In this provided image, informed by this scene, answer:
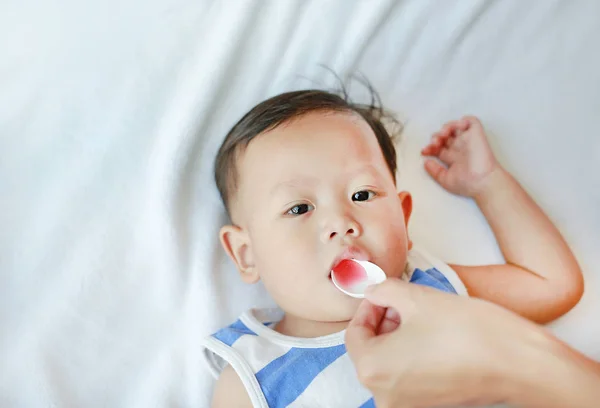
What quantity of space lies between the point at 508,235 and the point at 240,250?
20.1 inches

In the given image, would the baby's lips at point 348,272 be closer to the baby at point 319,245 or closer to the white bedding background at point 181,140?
the baby at point 319,245

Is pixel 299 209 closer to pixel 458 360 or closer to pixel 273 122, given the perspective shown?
pixel 273 122

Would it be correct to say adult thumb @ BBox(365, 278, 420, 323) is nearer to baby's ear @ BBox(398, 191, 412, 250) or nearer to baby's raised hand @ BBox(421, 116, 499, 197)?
baby's ear @ BBox(398, 191, 412, 250)

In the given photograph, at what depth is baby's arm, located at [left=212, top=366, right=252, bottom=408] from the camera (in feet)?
3.26

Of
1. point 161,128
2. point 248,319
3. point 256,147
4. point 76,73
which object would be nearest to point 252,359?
point 248,319

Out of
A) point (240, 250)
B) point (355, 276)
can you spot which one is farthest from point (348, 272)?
point (240, 250)

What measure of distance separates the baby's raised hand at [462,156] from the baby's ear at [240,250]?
43 cm

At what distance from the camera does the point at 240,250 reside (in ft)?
3.52

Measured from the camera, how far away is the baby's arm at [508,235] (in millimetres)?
1090

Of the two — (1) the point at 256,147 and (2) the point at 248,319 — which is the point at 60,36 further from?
(2) the point at 248,319

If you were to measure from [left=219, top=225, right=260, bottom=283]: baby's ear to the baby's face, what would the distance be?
0.02m

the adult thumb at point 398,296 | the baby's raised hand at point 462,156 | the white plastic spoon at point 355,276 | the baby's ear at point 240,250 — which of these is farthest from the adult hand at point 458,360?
the baby's raised hand at point 462,156

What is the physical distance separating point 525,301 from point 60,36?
977 mm

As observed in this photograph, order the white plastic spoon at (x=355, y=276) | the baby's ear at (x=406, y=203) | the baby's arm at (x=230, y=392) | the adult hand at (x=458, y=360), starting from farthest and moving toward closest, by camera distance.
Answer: the baby's ear at (x=406, y=203) → the baby's arm at (x=230, y=392) → the white plastic spoon at (x=355, y=276) → the adult hand at (x=458, y=360)
